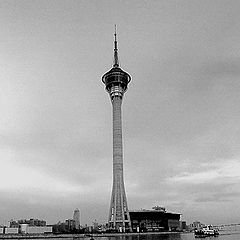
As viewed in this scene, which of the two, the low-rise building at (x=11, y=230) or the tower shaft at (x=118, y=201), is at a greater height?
the tower shaft at (x=118, y=201)

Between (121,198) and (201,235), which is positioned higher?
(121,198)

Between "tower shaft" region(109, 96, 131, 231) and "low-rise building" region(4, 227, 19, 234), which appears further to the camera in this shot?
"tower shaft" region(109, 96, 131, 231)

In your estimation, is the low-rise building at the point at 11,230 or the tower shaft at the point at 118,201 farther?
the tower shaft at the point at 118,201

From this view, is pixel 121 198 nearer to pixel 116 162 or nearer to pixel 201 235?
pixel 116 162

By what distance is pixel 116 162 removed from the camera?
596ft

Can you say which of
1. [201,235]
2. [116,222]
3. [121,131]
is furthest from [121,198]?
[201,235]

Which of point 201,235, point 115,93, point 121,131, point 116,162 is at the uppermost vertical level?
point 115,93

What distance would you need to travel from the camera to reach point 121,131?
19225 centimetres

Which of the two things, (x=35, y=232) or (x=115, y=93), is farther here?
(x=115, y=93)

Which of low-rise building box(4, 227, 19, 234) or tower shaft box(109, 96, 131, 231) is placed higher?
tower shaft box(109, 96, 131, 231)

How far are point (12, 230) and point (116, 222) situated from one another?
180ft

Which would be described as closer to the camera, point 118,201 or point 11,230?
point 118,201

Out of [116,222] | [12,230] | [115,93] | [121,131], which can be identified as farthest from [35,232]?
[115,93]

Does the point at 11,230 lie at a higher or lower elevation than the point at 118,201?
lower
